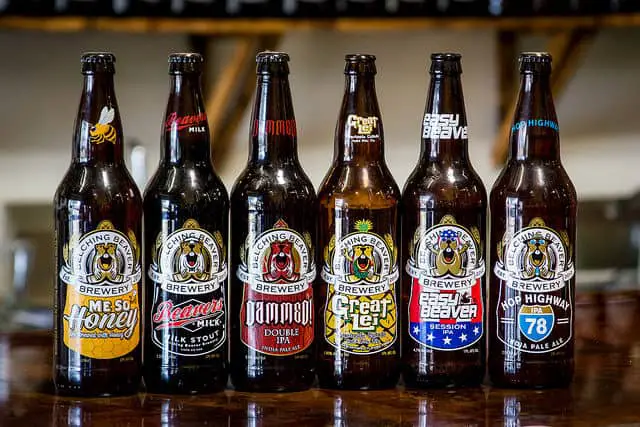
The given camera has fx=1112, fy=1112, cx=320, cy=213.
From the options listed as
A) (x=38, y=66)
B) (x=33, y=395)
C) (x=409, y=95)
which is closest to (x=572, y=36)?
(x=409, y=95)

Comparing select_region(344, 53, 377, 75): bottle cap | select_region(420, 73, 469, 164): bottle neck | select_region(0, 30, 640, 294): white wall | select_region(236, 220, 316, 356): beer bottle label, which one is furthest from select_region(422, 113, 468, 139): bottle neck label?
select_region(0, 30, 640, 294): white wall

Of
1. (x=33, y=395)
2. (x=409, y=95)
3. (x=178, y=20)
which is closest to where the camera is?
(x=33, y=395)

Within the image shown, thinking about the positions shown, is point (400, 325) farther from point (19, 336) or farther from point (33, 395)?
point (19, 336)

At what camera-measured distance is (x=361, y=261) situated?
1.36 meters

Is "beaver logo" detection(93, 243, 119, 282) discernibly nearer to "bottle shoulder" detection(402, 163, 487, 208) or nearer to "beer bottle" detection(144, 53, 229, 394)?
"beer bottle" detection(144, 53, 229, 394)

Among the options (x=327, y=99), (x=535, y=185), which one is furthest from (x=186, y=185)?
(x=327, y=99)

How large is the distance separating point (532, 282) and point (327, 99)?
263cm

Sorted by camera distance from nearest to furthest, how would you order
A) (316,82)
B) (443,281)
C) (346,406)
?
(346,406) < (443,281) < (316,82)

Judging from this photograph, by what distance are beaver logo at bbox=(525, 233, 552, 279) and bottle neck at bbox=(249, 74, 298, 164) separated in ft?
1.04

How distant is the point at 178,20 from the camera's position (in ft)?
10.8

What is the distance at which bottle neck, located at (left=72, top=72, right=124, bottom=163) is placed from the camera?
53.7 inches

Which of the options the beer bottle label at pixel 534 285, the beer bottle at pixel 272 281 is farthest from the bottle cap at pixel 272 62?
the beer bottle label at pixel 534 285

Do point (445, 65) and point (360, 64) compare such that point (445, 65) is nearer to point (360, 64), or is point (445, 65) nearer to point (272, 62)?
point (360, 64)

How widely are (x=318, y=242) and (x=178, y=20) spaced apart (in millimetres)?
2031
